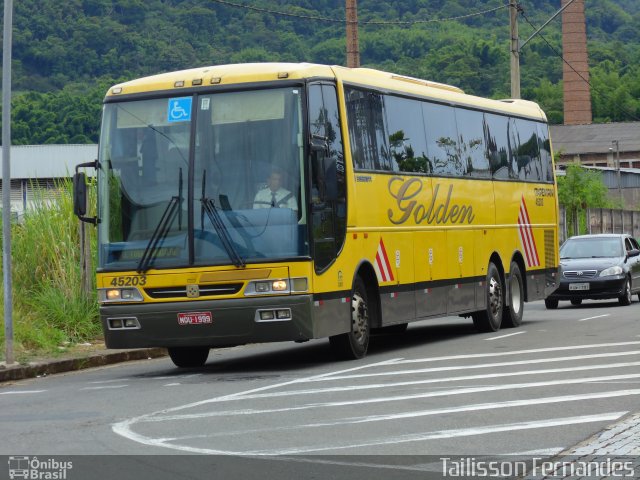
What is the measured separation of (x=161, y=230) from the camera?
15.7 meters

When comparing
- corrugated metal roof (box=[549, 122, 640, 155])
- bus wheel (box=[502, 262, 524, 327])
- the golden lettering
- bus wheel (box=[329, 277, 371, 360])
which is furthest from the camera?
corrugated metal roof (box=[549, 122, 640, 155])

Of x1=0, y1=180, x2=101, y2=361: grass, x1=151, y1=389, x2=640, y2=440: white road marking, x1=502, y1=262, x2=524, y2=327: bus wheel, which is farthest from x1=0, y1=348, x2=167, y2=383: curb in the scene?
x1=502, y1=262, x2=524, y2=327: bus wheel

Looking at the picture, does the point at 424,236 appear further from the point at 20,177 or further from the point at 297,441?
the point at 20,177

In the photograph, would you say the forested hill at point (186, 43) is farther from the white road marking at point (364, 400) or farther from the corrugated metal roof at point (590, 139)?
the white road marking at point (364, 400)

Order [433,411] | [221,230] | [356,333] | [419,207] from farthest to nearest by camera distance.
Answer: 1. [419,207]
2. [356,333]
3. [221,230]
4. [433,411]

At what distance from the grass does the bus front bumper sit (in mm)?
3253

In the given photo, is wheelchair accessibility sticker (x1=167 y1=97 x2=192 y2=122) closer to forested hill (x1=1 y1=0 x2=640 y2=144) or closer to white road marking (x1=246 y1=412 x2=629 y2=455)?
white road marking (x1=246 y1=412 x2=629 y2=455)

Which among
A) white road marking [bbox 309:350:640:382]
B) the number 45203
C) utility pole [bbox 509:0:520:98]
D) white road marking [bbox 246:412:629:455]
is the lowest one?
white road marking [bbox 246:412:629:455]

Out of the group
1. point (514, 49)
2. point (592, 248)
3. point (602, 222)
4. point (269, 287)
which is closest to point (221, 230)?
point (269, 287)

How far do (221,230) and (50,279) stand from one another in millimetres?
6745

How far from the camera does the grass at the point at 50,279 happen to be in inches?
768

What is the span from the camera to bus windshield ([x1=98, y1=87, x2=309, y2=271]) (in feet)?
50.4

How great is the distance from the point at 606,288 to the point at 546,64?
99.6m

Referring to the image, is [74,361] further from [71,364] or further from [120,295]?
[120,295]
